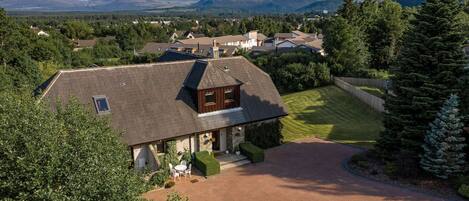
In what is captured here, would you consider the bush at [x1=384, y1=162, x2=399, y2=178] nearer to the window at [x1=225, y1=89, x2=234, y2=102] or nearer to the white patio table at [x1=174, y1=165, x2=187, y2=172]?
the window at [x1=225, y1=89, x2=234, y2=102]

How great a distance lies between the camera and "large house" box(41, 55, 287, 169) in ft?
82.1

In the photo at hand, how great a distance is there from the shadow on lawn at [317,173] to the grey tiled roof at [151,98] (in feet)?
10.9

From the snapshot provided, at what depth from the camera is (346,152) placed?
29.2 m

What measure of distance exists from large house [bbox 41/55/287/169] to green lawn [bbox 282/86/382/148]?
5.40m

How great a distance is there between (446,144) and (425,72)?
4.57 meters

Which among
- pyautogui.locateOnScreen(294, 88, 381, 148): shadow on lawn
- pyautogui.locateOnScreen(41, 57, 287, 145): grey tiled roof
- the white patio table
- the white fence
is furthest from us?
the white fence

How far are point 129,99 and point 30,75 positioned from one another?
33637 mm

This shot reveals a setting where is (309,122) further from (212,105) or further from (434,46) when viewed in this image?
(434,46)

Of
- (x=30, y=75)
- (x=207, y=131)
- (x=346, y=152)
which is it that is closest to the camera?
(x=207, y=131)

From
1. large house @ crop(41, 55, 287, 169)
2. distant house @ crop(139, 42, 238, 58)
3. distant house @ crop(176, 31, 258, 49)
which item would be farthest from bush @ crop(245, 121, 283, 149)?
distant house @ crop(176, 31, 258, 49)

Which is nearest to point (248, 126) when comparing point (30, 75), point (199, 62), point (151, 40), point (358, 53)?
point (199, 62)

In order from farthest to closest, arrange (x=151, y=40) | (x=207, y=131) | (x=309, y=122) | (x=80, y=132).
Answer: (x=151, y=40) < (x=309, y=122) < (x=207, y=131) < (x=80, y=132)

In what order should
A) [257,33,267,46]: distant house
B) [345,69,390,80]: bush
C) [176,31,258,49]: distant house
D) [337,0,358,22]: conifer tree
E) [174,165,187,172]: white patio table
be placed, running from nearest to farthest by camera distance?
1. [174,165,187,172]: white patio table
2. [345,69,390,80]: bush
3. [337,0,358,22]: conifer tree
4. [176,31,258,49]: distant house
5. [257,33,267,46]: distant house

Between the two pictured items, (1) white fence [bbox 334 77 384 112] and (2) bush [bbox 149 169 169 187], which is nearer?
(2) bush [bbox 149 169 169 187]
